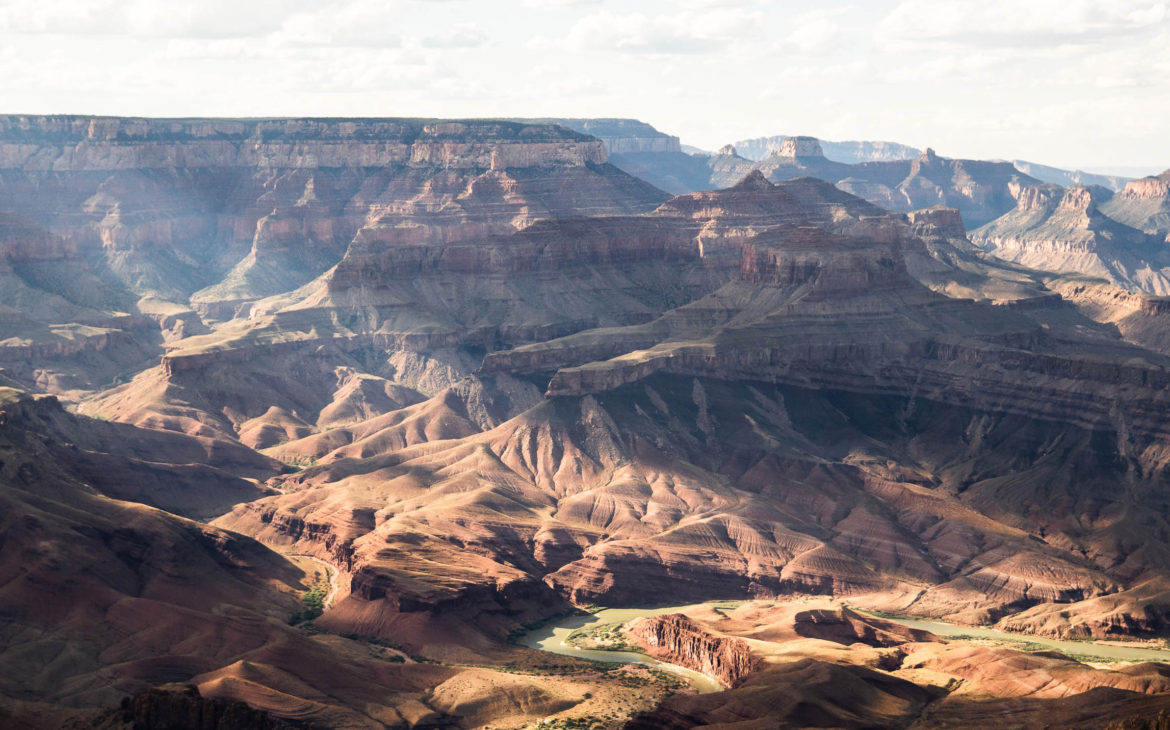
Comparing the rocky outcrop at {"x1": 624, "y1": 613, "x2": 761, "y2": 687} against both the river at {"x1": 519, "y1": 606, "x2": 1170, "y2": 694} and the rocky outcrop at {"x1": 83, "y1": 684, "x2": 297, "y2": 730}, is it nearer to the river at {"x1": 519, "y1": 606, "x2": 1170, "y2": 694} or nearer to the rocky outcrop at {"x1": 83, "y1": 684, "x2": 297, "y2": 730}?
the river at {"x1": 519, "y1": 606, "x2": 1170, "y2": 694}

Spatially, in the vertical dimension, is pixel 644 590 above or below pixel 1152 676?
below

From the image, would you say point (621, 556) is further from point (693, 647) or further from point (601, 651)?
point (693, 647)

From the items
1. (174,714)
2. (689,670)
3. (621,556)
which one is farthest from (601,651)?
(174,714)

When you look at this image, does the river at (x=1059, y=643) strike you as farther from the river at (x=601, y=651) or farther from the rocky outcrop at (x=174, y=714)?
the rocky outcrop at (x=174, y=714)

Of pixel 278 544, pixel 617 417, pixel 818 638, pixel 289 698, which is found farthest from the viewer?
pixel 617 417

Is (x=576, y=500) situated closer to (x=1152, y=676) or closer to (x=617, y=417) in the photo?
(x=617, y=417)

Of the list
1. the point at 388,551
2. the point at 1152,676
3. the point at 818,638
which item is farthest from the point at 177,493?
the point at 1152,676
